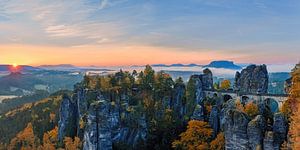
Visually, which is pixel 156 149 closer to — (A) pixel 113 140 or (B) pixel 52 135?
(A) pixel 113 140

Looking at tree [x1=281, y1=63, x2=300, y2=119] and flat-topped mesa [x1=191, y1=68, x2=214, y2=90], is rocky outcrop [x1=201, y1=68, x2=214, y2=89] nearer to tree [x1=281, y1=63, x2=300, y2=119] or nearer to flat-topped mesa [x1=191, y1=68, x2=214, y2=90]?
flat-topped mesa [x1=191, y1=68, x2=214, y2=90]

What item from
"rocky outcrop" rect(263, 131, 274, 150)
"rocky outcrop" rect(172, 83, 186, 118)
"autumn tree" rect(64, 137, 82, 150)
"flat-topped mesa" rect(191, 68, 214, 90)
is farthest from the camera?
"flat-topped mesa" rect(191, 68, 214, 90)

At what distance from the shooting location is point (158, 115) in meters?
68.2

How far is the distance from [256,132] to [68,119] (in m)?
45.1

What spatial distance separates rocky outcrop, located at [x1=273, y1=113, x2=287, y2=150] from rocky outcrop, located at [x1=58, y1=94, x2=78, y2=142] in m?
43.7

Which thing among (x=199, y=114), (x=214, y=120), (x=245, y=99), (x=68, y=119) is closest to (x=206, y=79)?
(x=245, y=99)

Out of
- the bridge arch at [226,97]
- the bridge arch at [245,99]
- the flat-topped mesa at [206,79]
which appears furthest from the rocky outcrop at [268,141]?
the flat-topped mesa at [206,79]

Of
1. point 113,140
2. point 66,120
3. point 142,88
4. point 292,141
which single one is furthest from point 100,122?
point 292,141

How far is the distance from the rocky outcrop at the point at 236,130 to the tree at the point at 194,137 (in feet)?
31.0

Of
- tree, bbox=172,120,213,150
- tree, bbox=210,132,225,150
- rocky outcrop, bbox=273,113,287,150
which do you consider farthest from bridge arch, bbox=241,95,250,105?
rocky outcrop, bbox=273,113,287,150

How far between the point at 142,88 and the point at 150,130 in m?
12.6

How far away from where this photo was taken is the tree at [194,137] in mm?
56812

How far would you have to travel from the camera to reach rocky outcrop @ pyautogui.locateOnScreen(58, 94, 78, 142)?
78.6 meters

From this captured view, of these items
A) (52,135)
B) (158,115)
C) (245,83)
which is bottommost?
(52,135)
